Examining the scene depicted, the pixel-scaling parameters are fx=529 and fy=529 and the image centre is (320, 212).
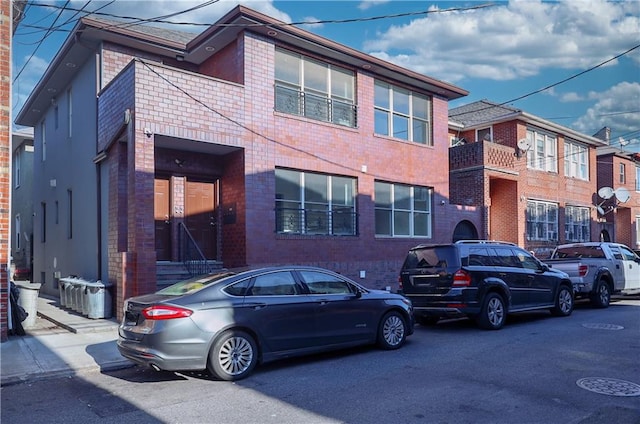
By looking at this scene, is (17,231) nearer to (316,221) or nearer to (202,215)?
(202,215)

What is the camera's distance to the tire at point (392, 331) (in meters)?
8.42

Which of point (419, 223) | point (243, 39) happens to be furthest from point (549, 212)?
point (243, 39)

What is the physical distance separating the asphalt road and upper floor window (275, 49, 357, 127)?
793 cm

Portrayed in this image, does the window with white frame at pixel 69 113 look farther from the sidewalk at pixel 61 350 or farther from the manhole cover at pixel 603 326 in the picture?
the manhole cover at pixel 603 326

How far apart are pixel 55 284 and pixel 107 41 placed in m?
8.56

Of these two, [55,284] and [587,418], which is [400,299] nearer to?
[587,418]

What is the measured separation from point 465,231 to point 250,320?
48.3 feet

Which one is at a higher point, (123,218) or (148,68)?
(148,68)

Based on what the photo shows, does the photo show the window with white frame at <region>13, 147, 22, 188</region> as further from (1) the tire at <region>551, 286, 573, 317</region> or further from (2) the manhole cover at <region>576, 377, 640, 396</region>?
(2) the manhole cover at <region>576, 377, 640, 396</region>

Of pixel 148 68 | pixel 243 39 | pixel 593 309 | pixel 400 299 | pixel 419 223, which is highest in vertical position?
pixel 243 39

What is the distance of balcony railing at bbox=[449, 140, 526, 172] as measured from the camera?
20603mm

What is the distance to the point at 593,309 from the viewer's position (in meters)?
13.6

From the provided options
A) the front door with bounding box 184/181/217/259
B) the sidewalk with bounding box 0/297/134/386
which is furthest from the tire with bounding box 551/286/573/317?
the sidewalk with bounding box 0/297/134/386

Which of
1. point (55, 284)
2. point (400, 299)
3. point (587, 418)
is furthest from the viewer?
point (55, 284)
